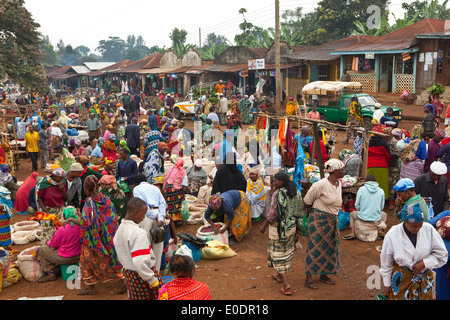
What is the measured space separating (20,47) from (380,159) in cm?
2015

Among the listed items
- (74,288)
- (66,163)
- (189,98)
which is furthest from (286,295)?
(189,98)

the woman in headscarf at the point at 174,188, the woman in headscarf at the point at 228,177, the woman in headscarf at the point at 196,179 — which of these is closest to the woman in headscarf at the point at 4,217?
the woman in headscarf at the point at 174,188

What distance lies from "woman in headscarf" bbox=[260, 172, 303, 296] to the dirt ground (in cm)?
39

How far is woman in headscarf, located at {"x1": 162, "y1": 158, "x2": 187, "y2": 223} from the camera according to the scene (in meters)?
7.91

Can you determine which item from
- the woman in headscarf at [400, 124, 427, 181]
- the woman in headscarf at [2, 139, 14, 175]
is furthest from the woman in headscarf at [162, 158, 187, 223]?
the woman in headscarf at [2, 139, 14, 175]

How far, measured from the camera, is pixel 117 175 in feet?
27.3

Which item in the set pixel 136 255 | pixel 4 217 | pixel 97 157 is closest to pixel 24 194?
pixel 97 157

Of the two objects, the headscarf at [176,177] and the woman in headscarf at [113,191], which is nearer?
the woman in headscarf at [113,191]

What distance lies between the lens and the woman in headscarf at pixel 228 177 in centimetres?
771

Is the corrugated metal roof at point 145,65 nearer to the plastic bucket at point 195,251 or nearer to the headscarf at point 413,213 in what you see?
the plastic bucket at point 195,251

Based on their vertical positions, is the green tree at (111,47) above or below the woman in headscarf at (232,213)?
above

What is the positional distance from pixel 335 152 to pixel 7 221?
1049 cm

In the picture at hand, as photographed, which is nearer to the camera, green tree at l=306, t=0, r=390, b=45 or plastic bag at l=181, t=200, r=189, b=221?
plastic bag at l=181, t=200, r=189, b=221

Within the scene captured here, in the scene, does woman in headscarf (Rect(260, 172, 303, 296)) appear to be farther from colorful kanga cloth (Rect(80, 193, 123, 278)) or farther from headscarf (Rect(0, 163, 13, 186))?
headscarf (Rect(0, 163, 13, 186))
